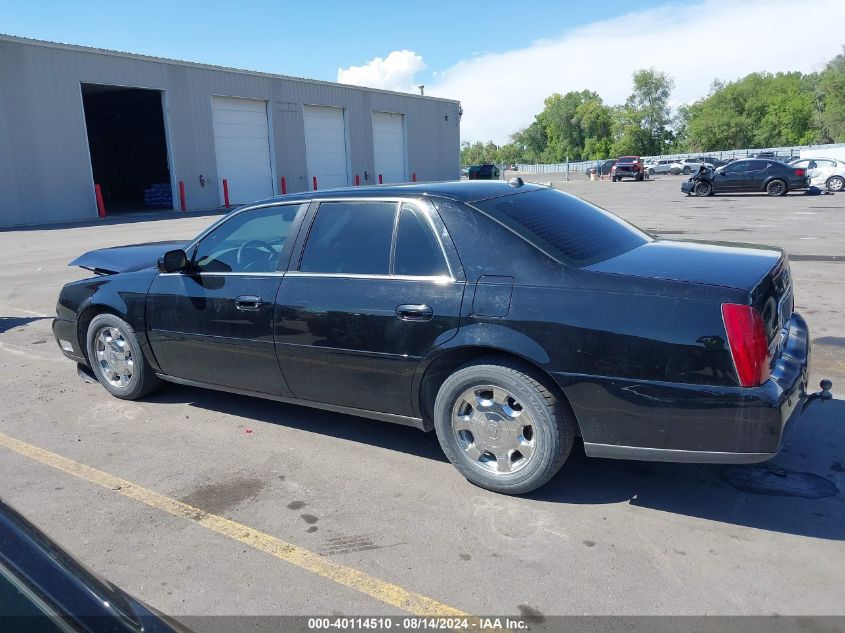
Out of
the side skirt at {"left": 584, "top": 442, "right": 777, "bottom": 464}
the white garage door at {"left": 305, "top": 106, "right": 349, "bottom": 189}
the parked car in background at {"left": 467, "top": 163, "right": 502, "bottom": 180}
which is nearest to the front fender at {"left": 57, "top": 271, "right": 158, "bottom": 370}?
the side skirt at {"left": 584, "top": 442, "right": 777, "bottom": 464}

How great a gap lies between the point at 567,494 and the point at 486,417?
2.07ft

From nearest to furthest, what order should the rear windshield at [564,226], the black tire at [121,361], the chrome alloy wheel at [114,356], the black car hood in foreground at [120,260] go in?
the rear windshield at [564,226]
the black tire at [121,361]
the chrome alloy wheel at [114,356]
the black car hood in foreground at [120,260]

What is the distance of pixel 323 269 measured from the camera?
14.1 ft

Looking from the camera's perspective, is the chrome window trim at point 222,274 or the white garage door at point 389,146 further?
the white garage door at point 389,146

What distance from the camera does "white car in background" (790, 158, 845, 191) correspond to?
26547mm

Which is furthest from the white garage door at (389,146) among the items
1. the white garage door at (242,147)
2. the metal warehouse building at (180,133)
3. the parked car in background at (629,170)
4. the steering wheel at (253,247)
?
the steering wheel at (253,247)

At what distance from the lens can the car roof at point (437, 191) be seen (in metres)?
4.06

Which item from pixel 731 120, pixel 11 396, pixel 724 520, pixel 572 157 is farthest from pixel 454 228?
pixel 572 157

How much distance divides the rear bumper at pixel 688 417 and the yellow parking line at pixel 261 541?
1201 mm

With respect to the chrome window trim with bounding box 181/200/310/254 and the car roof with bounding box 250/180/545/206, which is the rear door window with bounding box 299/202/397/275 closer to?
the car roof with bounding box 250/180/545/206

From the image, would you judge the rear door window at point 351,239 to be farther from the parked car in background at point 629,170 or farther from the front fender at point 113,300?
the parked car in background at point 629,170

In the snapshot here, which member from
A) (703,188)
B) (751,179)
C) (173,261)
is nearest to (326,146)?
(703,188)

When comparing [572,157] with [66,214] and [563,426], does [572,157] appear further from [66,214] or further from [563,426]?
[563,426]

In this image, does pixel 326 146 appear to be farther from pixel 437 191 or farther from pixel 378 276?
pixel 378 276
